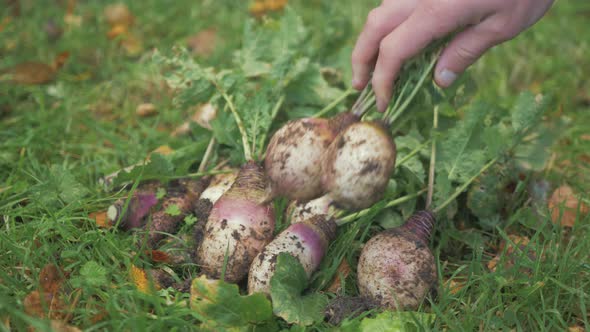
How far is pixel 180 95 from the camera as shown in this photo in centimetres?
250

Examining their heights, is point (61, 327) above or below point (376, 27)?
below

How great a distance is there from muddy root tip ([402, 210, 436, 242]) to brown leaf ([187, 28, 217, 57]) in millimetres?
2194

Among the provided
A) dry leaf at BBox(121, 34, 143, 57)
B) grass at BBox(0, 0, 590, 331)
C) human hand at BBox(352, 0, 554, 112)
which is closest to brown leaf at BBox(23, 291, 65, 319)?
grass at BBox(0, 0, 590, 331)

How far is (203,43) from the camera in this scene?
3738 millimetres

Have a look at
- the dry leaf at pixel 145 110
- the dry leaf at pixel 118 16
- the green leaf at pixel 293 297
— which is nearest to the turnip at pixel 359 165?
the green leaf at pixel 293 297

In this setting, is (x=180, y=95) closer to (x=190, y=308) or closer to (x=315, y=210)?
(x=315, y=210)

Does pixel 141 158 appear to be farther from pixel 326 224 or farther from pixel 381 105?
pixel 381 105

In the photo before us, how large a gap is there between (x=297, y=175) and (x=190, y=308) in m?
0.64

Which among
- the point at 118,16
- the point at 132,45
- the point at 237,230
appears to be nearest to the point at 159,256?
the point at 237,230

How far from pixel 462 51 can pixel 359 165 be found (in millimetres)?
569

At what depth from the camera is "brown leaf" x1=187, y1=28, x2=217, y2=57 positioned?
3.67m

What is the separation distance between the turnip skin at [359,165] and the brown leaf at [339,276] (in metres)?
0.24

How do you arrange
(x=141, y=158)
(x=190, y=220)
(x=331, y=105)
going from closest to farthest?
1. (x=190, y=220)
2. (x=331, y=105)
3. (x=141, y=158)

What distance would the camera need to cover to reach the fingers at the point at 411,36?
5.63 ft
